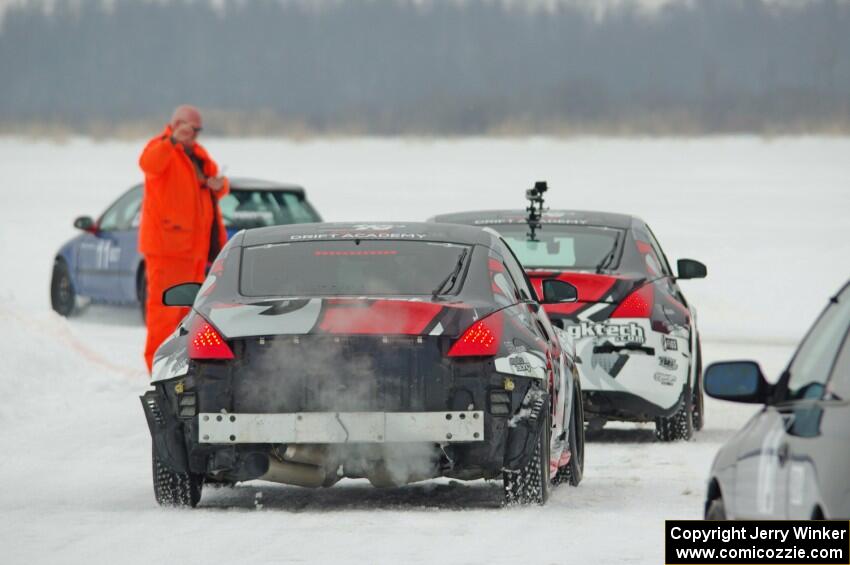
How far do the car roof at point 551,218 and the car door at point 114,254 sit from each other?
8658mm

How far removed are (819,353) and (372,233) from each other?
4.46 meters

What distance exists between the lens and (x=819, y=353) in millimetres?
6195

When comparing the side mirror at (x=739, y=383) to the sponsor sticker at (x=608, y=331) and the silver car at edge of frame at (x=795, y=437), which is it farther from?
the sponsor sticker at (x=608, y=331)

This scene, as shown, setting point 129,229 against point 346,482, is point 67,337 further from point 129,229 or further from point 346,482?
point 346,482

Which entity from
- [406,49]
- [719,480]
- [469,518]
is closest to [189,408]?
[469,518]

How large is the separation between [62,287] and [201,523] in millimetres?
15521

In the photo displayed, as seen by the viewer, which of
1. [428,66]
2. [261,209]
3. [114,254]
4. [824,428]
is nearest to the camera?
[824,428]

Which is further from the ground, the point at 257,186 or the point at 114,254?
the point at 257,186

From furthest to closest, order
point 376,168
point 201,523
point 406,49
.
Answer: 1. point 406,49
2. point 376,168
3. point 201,523

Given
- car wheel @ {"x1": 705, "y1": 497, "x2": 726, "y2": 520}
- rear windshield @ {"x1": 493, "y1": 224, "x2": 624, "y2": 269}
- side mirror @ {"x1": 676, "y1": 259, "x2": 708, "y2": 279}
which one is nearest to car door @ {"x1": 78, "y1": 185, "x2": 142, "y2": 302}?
rear windshield @ {"x1": 493, "y1": 224, "x2": 624, "y2": 269}

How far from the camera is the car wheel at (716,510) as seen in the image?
21.4ft

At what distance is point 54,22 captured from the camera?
95.0 meters

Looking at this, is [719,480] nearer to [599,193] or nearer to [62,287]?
[62,287]

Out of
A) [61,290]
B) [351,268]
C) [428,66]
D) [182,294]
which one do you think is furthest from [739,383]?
[428,66]
